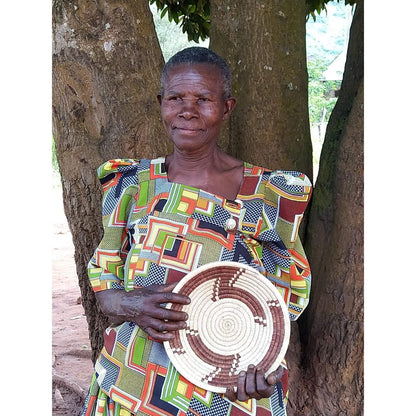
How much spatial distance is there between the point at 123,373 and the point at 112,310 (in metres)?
0.18

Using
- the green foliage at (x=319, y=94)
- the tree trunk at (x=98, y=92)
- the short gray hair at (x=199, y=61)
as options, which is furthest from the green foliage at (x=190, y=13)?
the green foliage at (x=319, y=94)

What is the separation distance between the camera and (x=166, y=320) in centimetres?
158

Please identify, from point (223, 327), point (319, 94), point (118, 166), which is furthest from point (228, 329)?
point (319, 94)

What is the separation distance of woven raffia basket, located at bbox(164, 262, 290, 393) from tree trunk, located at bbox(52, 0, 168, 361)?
3.24ft

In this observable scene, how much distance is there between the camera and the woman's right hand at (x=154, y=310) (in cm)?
155

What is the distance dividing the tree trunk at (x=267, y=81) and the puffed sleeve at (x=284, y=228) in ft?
2.95

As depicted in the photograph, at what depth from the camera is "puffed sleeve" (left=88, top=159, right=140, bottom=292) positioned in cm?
177

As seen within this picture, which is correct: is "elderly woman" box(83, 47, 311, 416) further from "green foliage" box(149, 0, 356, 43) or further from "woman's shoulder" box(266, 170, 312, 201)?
"green foliage" box(149, 0, 356, 43)

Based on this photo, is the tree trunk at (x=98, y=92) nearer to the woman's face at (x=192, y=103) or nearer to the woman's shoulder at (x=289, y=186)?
the woman's face at (x=192, y=103)

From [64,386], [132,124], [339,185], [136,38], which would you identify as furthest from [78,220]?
[64,386]

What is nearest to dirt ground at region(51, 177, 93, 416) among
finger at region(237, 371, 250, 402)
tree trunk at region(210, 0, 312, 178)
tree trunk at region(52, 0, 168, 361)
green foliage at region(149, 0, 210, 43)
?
tree trunk at region(52, 0, 168, 361)

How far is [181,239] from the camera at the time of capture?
1.65m

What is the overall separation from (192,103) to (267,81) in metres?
1.04

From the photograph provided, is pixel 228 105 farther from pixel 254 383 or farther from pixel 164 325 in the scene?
pixel 254 383
